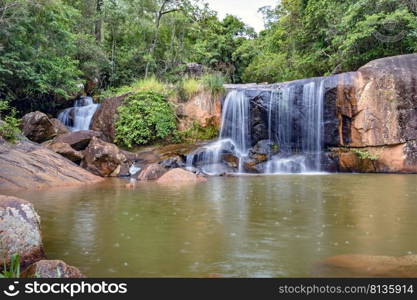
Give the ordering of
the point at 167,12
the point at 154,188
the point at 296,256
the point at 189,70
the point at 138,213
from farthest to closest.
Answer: the point at 189,70, the point at 167,12, the point at 154,188, the point at 138,213, the point at 296,256

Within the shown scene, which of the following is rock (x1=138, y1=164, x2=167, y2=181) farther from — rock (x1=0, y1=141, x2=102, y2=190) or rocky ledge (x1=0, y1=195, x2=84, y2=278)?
rocky ledge (x1=0, y1=195, x2=84, y2=278)

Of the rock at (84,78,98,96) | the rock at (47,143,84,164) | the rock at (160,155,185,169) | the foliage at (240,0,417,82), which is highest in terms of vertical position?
the foliage at (240,0,417,82)

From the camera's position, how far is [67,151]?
13.1 m

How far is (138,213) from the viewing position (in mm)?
6484

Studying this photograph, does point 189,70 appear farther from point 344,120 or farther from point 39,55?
point 344,120

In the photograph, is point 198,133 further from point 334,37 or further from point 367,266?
point 367,266

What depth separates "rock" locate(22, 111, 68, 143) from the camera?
1468 centimetres

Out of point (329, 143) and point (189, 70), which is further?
point (189, 70)

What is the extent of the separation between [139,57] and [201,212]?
58.7 ft

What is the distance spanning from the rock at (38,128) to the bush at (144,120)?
2708 mm

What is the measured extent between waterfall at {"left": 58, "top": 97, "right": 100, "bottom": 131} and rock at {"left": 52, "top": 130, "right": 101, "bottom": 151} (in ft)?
10.5

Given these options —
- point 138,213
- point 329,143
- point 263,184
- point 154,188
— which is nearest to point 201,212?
point 138,213

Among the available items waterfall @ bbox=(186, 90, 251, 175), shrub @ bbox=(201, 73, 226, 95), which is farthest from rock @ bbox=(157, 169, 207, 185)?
shrub @ bbox=(201, 73, 226, 95)

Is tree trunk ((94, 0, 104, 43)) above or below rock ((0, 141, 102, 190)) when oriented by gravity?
above
